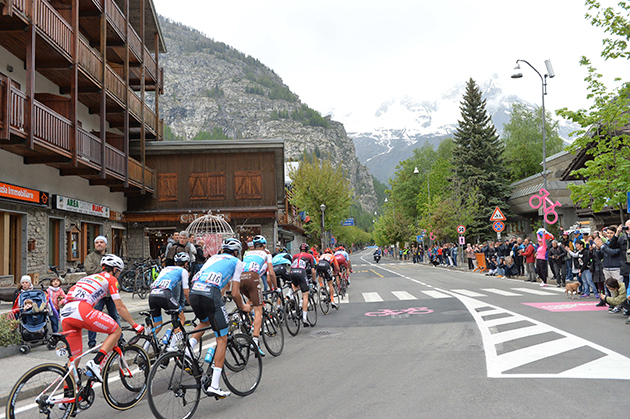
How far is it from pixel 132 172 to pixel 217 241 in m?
6.52

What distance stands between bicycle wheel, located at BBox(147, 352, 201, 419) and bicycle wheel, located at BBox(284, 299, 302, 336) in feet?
15.4

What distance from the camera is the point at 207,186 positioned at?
28359 millimetres

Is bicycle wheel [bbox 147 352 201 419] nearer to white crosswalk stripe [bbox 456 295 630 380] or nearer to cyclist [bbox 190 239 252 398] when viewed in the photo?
cyclist [bbox 190 239 252 398]

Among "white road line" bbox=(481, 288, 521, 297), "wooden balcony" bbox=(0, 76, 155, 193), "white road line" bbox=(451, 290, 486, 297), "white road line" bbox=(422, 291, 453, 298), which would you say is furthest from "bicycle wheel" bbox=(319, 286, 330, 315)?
"wooden balcony" bbox=(0, 76, 155, 193)

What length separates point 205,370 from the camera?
5699mm

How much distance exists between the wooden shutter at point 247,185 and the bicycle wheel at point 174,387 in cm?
2306

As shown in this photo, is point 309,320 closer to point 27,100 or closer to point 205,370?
point 205,370

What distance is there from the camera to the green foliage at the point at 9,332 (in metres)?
8.73

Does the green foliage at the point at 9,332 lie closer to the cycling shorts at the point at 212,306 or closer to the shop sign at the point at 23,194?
the cycling shorts at the point at 212,306

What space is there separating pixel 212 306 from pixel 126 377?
1362 mm

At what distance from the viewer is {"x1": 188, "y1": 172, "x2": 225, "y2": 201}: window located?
28312 mm

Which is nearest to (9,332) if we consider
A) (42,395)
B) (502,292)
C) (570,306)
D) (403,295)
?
(42,395)

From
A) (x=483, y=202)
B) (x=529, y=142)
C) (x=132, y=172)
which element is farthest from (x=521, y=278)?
(x=529, y=142)

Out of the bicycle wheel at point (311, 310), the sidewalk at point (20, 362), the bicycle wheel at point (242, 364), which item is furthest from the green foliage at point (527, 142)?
the bicycle wheel at point (242, 364)
